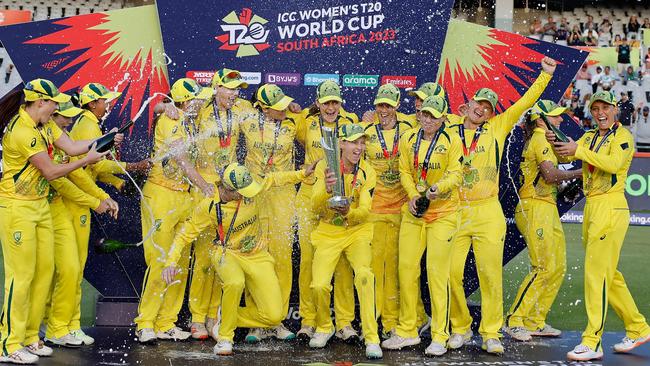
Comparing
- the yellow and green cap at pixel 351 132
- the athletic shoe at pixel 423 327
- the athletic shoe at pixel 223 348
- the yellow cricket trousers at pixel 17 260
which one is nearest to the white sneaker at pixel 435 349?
the athletic shoe at pixel 423 327

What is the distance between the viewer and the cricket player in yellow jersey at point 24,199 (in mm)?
6738

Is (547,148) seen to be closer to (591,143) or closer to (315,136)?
(591,143)

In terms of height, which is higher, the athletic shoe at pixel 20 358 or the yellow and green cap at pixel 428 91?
the yellow and green cap at pixel 428 91

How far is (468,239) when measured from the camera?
24.8 feet

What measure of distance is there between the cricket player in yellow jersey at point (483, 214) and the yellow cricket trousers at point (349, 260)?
753 mm

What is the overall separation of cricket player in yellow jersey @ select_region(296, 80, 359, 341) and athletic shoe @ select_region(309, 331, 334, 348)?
19 cm

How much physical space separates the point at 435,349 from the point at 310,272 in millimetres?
1295

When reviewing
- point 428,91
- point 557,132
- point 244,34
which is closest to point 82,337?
point 244,34

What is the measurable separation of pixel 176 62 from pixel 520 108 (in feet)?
10.6

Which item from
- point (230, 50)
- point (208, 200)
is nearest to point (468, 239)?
point (208, 200)

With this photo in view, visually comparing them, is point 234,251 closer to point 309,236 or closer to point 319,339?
point 309,236

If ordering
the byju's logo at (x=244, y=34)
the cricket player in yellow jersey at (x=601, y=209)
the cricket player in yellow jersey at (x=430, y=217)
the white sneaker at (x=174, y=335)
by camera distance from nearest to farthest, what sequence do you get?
the cricket player in yellow jersey at (x=601, y=209)
the cricket player in yellow jersey at (x=430, y=217)
the white sneaker at (x=174, y=335)
the byju's logo at (x=244, y=34)

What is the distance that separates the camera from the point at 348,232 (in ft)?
24.5

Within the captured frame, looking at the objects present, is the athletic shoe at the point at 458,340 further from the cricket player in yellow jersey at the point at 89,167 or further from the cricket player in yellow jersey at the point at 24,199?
the cricket player in yellow jersey at the point at 24,199
